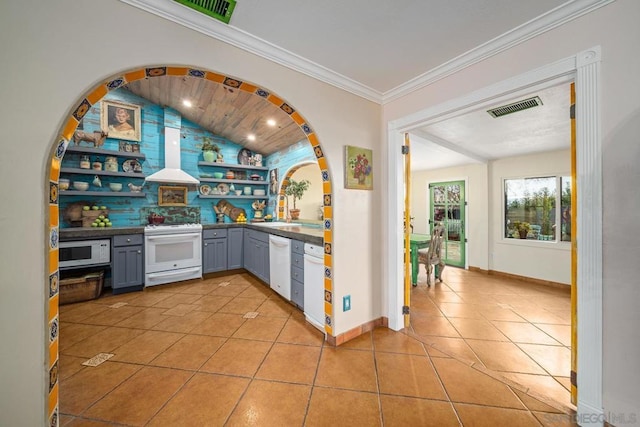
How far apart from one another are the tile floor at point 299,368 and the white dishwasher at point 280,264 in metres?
0.27

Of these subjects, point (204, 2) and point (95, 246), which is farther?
point (95, 246)

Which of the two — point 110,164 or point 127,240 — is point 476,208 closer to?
point 127,240

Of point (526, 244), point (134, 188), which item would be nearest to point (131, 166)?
point (134, 188)

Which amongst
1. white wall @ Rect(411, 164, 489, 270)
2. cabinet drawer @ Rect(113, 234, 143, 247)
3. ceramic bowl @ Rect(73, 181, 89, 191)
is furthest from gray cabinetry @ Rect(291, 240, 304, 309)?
white wall @ Rect(411, 164, 489, 270)

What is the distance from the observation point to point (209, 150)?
429cm

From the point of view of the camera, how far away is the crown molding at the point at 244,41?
1.26m

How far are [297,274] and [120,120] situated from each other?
12.7 ft

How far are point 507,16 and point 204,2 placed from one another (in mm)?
1860

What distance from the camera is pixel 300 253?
2.54m

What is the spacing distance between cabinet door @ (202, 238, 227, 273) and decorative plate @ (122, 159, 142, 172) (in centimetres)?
165

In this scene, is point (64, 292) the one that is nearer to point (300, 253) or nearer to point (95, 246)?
point (95, 246)

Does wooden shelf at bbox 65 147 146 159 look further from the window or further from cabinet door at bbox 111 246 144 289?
the window

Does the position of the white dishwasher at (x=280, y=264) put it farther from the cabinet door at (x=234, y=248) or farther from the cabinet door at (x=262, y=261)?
the cabinet door at (x=234, y=248)

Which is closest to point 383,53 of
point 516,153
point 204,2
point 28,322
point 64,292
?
point 204,2
